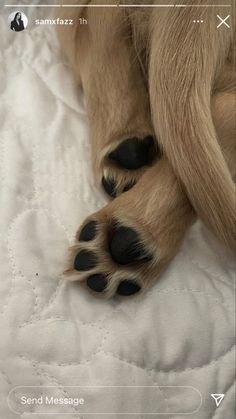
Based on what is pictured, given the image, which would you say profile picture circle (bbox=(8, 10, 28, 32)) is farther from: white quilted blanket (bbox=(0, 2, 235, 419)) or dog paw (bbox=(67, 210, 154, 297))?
dog paw (bbox=(67, 210, 154, 297))

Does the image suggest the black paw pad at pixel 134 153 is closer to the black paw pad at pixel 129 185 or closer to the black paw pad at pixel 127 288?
the black paw pad at pixel 129 185

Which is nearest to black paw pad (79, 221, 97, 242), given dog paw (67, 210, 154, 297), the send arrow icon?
dog paw (67, 210, 154, 297)

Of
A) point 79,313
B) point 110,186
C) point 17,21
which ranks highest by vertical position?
point 17,21

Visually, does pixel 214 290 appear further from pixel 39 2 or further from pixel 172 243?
pixel 39 2

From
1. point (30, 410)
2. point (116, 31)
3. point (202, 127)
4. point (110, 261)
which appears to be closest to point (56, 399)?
point (30, 410)

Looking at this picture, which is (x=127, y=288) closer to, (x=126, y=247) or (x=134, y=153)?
(x=126, y=247)

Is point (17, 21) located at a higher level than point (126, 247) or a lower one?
higher

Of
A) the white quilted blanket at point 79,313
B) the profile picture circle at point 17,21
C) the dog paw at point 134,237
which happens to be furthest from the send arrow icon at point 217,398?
the profile picture circle at point 17,21

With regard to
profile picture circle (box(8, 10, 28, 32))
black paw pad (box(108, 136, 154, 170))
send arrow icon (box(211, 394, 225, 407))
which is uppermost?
profile picture circle (box(8, 10, 28, 32))

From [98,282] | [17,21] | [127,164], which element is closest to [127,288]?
[98,282]
